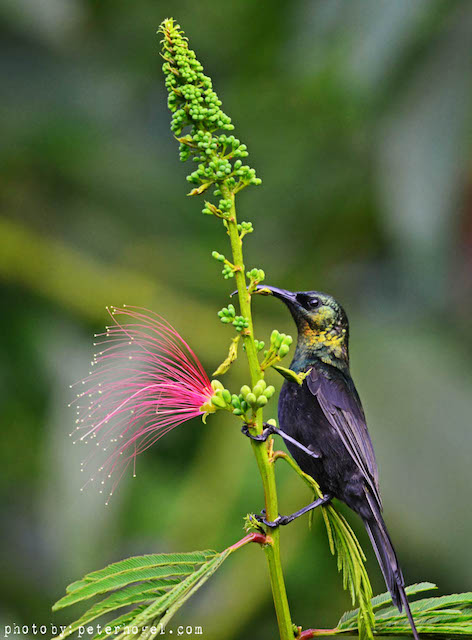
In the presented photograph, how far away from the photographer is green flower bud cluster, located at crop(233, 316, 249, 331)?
1031mm

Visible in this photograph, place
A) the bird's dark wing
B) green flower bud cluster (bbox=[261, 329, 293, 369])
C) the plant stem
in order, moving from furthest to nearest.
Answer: the bird's dark wing, green flower bud cluster (bbox=[261, 329, 293, 369]), the plant stem

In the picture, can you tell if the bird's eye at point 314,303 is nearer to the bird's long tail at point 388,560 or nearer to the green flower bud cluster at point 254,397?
the bird's long tail at point 388,560

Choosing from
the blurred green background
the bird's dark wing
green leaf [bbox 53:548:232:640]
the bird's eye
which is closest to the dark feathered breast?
the bird's dark wing

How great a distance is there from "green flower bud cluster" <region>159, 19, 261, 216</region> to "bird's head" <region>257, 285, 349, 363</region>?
558 mm

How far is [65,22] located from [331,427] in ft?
7.53

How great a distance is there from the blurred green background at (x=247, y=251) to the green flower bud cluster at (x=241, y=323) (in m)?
1.90

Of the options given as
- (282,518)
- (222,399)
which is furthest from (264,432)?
(282,518)

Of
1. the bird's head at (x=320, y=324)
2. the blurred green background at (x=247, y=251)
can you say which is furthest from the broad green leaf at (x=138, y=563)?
the blurred green background at (x=247, y=251)

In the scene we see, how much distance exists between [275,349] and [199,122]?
13.5 inches

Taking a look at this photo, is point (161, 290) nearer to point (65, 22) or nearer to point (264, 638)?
point (65, 22)

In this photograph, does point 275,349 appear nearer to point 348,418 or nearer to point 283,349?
point 283,349

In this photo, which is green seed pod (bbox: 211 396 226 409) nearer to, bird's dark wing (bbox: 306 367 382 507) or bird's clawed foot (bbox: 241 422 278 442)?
bird's clawed foot (bbox: 241 422 278 442)

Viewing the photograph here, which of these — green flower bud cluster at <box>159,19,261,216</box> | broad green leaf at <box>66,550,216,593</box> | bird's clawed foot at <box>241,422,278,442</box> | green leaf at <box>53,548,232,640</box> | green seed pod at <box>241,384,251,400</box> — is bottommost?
green leaf at <box>53,548,232,640</box>

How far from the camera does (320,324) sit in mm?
1686
